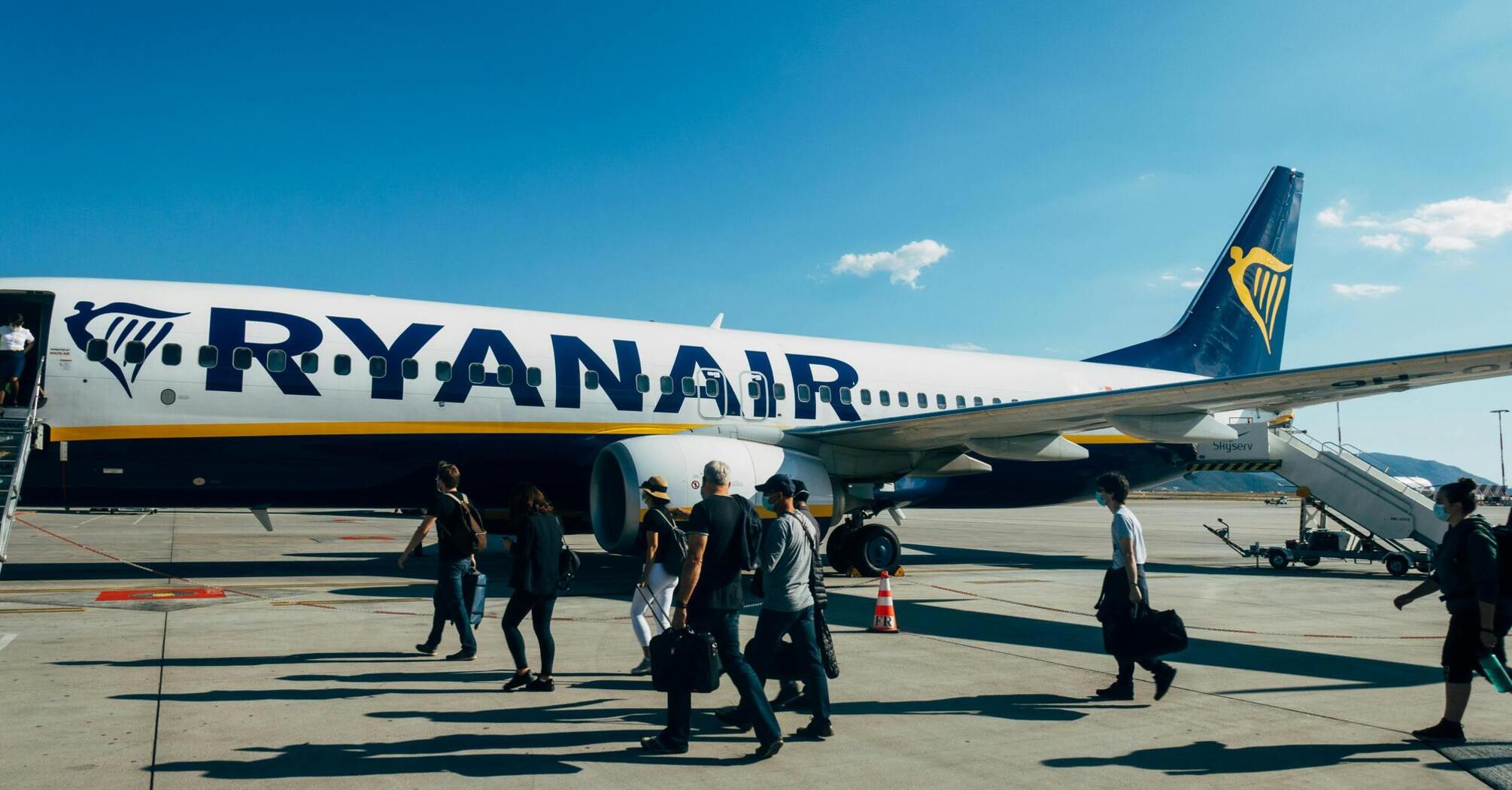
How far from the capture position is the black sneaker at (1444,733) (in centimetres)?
611

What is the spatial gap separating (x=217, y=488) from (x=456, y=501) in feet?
20.5

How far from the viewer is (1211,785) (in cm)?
520

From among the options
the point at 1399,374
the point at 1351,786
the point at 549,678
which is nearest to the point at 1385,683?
the point at 1351,786

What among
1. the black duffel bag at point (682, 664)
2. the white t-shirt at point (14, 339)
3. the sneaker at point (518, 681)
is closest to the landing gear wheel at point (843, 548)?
the sneaker at point (518, 681)

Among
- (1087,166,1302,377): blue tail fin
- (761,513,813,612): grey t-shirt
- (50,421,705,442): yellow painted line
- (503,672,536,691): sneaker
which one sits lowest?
(503,672,536,691): sneaker

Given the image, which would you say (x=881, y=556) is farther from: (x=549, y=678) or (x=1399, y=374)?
(x=549, y=678)

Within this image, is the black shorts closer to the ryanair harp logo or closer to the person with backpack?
the person with backpack

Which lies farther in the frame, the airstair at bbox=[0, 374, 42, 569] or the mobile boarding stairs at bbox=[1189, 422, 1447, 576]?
the mobile boarding stairs at bbox=[1189, 422, 1447, 576]

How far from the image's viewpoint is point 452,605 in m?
8.28

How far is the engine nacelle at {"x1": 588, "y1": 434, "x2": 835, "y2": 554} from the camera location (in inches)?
500

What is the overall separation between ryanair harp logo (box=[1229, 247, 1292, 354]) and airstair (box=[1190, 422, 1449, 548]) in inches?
148

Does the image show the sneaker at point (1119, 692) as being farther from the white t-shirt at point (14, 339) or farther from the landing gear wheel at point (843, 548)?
the white t-shirt at point (14, 339)

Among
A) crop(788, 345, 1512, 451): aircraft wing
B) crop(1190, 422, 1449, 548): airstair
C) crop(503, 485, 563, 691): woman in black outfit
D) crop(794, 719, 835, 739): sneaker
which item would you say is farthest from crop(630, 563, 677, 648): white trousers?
crop(1190, 422, 1449, 548): airstair

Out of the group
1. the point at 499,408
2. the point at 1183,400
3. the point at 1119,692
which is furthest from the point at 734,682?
the point at 499,408
